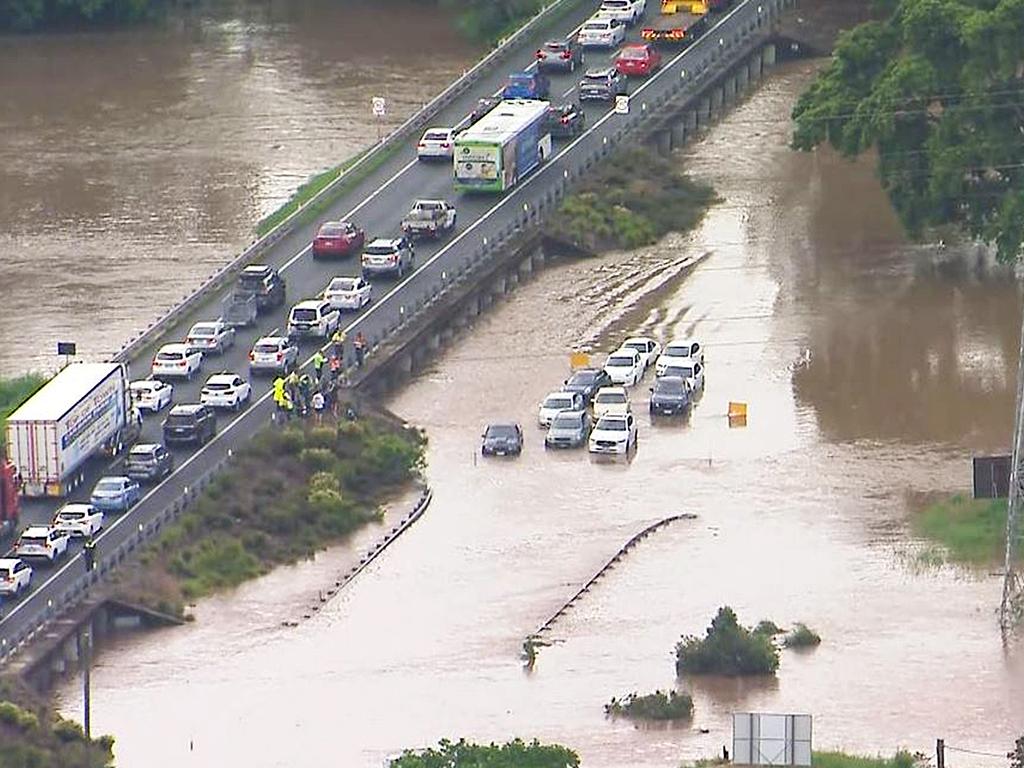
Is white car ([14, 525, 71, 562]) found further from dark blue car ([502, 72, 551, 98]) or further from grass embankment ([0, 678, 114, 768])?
dark blue car ([502, 72, 551, 98])

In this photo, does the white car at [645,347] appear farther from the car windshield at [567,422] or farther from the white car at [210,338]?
the white car at [210,338]

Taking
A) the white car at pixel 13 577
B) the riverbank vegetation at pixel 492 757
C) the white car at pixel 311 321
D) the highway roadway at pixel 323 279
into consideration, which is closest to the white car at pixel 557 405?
the highway roadway at pixel 323 279

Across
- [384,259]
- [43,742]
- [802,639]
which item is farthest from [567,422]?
[43,742]

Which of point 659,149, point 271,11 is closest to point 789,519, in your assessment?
point 659,149

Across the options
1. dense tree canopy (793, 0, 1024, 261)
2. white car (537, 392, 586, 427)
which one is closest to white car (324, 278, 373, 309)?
white car (537, 392, 586, 427)

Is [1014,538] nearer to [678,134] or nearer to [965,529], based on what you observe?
[965,529]
